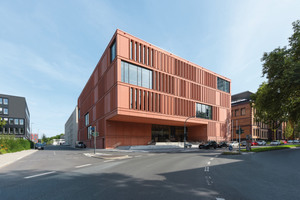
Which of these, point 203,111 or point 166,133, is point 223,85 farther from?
point 166,133

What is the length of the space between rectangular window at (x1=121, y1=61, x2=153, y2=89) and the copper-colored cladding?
77cm

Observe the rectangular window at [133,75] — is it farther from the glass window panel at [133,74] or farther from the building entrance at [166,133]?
the building entrance at [166,133]

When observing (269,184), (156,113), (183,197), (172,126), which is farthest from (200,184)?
(172,126)

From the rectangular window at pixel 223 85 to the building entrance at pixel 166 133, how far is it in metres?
16.7

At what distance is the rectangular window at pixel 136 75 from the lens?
3518cm

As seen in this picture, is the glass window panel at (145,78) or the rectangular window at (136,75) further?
the glass window panel at (145,78)

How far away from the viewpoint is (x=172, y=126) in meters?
53.2

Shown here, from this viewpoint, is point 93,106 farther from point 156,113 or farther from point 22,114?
point 22,114

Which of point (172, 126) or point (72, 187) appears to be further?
point (172, 126)

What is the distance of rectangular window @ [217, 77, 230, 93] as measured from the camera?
56513 mm

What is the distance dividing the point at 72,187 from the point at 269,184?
683 centimetres

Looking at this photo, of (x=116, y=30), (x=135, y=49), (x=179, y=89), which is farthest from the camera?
(x=179, y=89)

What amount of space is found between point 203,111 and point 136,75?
72.4 feet

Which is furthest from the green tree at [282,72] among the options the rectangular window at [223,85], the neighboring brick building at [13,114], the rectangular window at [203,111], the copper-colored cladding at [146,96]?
the neighboring brick building at [13,114]
